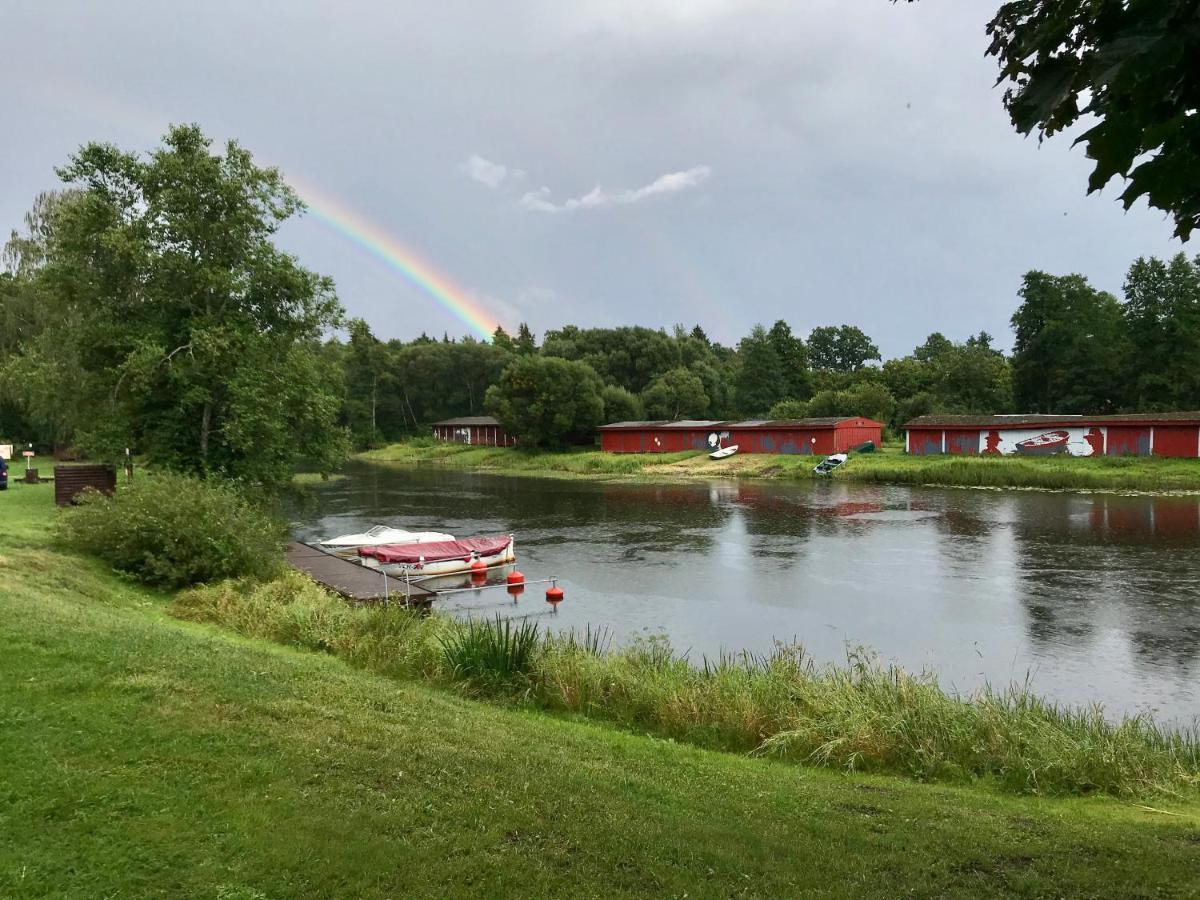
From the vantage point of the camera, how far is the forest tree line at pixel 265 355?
2484 centimetres

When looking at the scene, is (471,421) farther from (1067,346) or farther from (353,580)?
(353,580)

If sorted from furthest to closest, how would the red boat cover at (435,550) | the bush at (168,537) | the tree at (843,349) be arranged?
the tree at (843,349) → the red boat cover at (435,550) → the bush at (168,537)

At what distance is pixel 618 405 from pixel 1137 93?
80.0 m

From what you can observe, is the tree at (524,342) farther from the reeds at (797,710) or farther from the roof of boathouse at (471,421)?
the reeds at (797,710)

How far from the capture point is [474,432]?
9419 centimetres

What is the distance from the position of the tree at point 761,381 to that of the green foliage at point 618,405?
1748 cm

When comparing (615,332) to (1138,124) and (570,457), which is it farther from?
(1138,124)

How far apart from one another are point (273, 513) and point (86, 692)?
70.9 feet

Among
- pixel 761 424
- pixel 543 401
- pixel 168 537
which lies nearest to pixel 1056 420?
pixel 761 424

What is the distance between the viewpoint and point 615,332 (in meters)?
97.2

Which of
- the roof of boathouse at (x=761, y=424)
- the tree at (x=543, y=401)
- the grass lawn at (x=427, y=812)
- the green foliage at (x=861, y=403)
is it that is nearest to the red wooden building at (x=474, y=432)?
the tree at (x=543, y=401)

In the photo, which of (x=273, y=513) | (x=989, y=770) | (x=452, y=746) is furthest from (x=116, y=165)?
(x=989, y=770)

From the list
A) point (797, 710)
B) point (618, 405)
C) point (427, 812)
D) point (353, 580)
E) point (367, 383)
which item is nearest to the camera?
point (427, 812)

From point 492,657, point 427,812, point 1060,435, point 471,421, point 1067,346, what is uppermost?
point 1067,346
